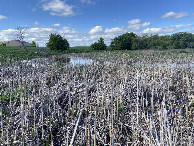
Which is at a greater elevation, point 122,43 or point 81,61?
point 122,43

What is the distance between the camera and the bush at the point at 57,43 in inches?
1285

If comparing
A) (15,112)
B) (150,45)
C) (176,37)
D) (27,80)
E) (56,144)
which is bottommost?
(56,144)

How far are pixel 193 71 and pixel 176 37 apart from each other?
80002mm

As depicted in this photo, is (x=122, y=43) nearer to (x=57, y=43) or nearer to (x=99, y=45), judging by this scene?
(x=99, y=45)

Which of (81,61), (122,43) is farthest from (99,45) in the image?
(81,61)

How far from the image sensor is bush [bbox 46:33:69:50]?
32634mm

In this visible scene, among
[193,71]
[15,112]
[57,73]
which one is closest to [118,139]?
[15,112]

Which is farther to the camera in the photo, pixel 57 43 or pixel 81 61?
pixel 57 43

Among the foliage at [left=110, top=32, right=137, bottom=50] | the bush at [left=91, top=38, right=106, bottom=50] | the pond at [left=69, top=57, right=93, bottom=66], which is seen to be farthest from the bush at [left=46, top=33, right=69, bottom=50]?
the foliage at [left=110, top=32, right=137, bottom=50]

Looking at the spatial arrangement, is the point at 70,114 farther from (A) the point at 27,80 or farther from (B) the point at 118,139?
(A) the point at 27,80

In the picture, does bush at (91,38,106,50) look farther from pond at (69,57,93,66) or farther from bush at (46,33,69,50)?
pond at (69,57,93,66)

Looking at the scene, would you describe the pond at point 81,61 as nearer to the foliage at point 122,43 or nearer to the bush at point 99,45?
the bush at point 99,45

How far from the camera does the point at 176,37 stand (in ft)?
256

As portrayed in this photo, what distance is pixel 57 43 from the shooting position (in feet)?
108
